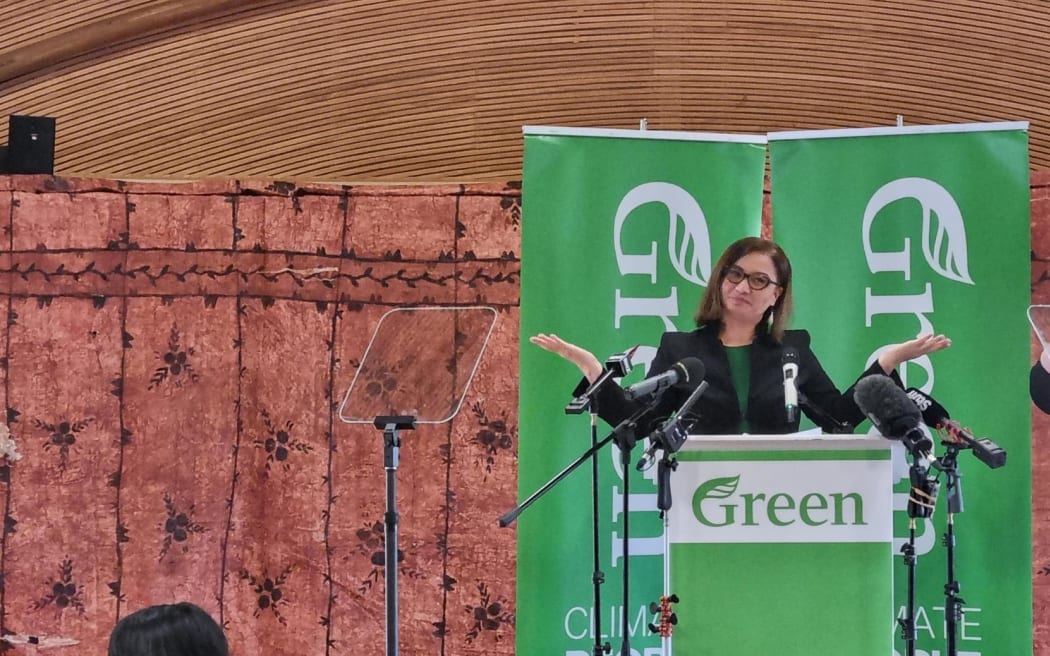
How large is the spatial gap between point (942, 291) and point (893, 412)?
1146mm

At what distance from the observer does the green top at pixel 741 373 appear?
3.38 m

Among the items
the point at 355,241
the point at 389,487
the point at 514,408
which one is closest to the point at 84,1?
the point at 355,241

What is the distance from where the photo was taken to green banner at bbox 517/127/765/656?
369 centimetres

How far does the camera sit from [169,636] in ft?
4.98

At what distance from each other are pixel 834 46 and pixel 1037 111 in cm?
78

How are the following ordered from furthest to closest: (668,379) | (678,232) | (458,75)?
(458,75)
(678,232)
(668,379)

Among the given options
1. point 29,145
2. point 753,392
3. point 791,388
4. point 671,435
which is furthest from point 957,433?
point 29,145

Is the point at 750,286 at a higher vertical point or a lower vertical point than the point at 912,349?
higher

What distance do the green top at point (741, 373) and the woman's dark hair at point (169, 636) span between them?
208cm

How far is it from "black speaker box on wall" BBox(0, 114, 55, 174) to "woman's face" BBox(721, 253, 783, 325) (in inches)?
91.9

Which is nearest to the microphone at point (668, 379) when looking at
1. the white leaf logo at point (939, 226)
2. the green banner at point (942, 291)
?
the green banner at point (942, 291)

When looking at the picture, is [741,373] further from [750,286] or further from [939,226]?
[939,226]

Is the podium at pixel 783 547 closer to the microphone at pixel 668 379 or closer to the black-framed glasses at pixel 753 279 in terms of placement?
the microphone at pixel 668 379

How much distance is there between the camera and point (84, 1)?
4.65 m
